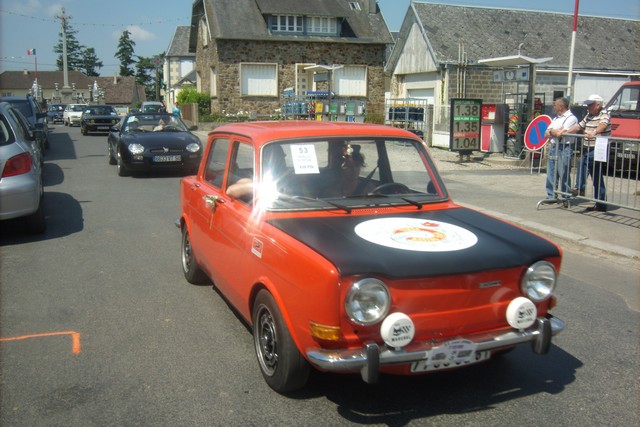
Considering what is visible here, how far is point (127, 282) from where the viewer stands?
6.02m

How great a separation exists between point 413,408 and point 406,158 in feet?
7.02

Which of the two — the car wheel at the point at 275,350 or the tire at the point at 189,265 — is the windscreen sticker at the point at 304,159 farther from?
the tire at the point at 189,265

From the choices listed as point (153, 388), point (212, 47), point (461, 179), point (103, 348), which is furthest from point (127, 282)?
point (212, 47)

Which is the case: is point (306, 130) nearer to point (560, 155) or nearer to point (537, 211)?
point (537, 211)

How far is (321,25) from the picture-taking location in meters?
36.6

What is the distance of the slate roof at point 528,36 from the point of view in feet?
82.1

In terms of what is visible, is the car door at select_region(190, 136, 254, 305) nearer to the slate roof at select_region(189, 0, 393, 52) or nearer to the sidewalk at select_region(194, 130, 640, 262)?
the sidewalk at select_region(194, 130, 640, 262)

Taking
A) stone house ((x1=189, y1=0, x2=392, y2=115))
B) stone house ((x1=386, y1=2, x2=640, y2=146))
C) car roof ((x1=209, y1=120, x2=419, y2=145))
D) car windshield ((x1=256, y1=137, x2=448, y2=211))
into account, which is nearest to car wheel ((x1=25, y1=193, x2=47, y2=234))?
car roof ((x1=209, y1=120, x2=419, y2=145))

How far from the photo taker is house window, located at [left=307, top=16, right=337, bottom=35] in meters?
36.4

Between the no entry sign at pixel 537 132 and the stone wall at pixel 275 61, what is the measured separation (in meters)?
25.6

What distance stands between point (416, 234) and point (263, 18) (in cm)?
3429

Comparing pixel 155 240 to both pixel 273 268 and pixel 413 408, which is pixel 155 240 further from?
pixel 413 408

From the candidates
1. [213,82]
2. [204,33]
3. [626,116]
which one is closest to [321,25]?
[213,82]

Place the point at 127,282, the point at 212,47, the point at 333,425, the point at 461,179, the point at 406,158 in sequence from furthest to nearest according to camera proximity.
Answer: the point at 212,47, the point at 461,179, the point at 127,282, the point at 406,158, the point at 333,425
